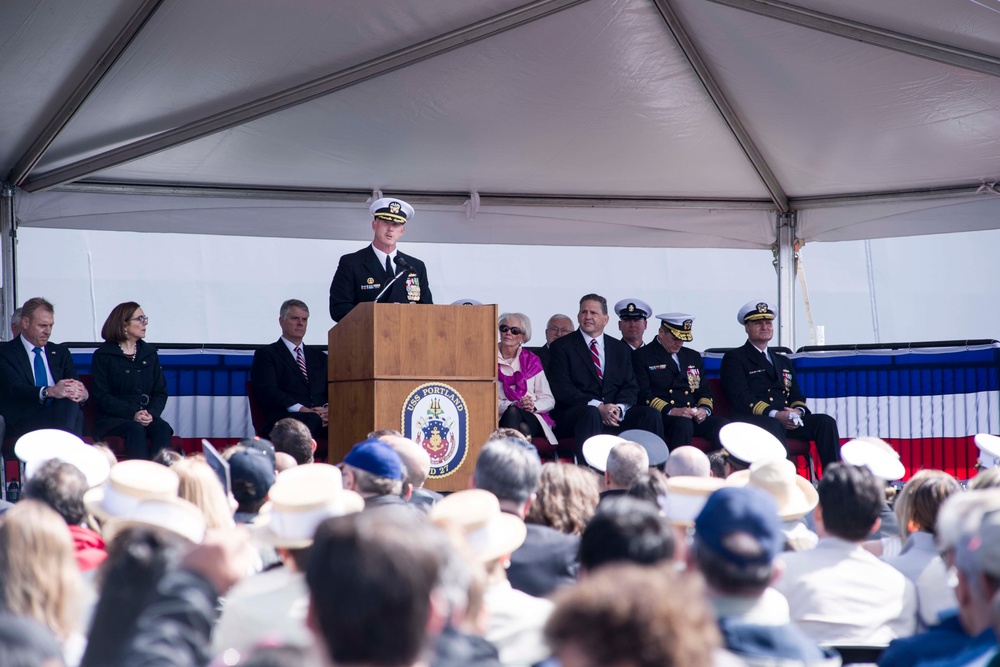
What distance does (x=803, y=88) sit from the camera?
645 cm

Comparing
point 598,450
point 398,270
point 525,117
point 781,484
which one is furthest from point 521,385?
point 781,484

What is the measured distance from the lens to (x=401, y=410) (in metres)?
4.98

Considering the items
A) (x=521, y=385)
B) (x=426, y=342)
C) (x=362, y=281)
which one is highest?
(x=362, y=281)

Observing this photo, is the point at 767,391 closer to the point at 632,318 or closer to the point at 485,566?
the point at 632,318

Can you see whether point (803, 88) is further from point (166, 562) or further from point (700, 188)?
point (166, 562)

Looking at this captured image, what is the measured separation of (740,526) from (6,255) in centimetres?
631

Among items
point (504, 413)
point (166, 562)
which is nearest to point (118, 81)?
point (504, 413)

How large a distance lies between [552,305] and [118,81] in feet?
18.7

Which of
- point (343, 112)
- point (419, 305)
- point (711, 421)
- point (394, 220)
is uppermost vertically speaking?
point (343, 112)

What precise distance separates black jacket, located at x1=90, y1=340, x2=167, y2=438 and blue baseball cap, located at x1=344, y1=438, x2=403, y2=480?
371 cm

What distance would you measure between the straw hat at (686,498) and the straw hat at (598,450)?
1.70 meters

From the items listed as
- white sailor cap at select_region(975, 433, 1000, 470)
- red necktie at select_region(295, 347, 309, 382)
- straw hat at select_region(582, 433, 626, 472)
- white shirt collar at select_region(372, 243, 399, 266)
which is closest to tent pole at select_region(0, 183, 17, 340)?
red necktie at select_region(295, 347, 309, 382)

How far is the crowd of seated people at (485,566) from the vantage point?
50.0 inches

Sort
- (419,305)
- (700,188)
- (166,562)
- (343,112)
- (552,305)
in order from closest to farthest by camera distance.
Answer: (166,562) → (419,305) → (343,112) → (700,188) → (552,305)
